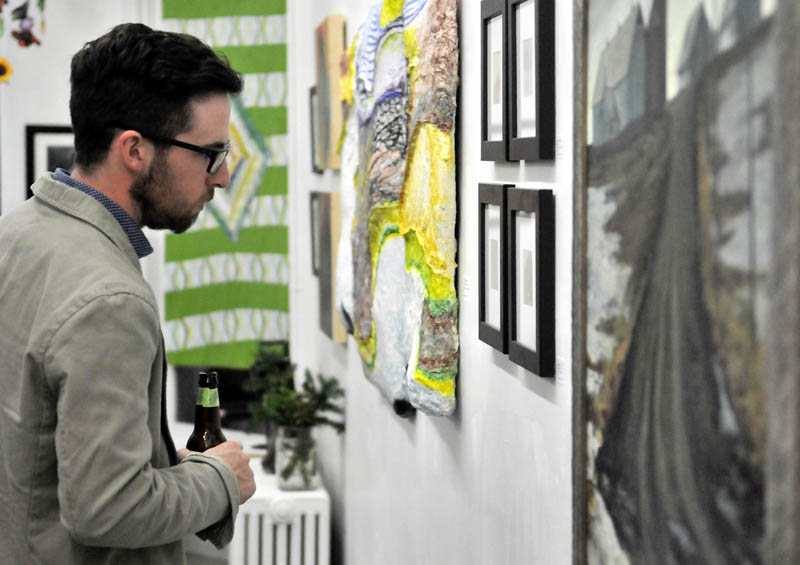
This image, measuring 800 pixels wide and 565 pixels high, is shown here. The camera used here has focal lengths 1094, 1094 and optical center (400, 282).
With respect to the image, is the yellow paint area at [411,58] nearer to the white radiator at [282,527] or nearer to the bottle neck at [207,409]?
the bottle neck at [207,409]

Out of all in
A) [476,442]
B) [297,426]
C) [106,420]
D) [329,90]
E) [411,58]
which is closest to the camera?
[106,420]

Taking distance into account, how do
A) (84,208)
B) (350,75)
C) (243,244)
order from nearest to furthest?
(84,208), (350,75), (243,244)

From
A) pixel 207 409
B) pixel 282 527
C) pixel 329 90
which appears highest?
pixel 329 90

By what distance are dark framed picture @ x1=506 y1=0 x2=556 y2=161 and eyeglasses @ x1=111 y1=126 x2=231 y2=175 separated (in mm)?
406

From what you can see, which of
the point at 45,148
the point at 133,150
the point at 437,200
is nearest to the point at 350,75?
the point at 437,200

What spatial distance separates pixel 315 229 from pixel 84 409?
3088mm

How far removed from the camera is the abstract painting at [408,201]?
6.34 ft

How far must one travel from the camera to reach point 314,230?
14.2 feet

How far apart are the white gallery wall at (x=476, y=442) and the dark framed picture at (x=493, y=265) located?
0.11 ft

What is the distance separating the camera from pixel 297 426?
3.73 metres

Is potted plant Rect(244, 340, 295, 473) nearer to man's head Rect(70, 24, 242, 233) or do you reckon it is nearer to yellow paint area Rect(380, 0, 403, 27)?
yellow paint area Rect(380, 0, 403, 27)

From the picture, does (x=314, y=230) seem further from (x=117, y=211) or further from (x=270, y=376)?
(x=117, y=211)

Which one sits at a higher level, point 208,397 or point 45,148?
point 45,148

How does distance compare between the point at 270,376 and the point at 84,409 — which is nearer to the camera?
the point at 84,409
